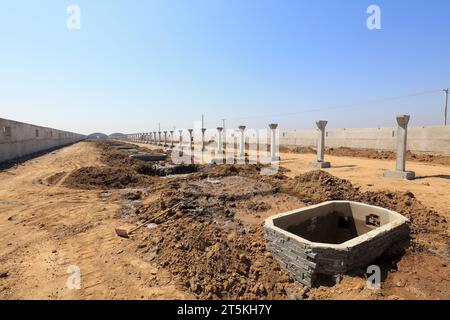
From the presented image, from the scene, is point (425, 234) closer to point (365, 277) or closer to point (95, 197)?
point (365, 277)

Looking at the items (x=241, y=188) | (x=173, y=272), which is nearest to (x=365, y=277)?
(x=173, y=272)

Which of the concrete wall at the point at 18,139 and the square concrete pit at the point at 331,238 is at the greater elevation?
the concrete wall at the point at 18,139

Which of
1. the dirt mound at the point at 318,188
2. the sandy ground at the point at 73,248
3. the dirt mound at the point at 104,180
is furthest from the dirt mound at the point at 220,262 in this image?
the dirt mound at the point at 104,180

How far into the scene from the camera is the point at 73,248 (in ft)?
14.2

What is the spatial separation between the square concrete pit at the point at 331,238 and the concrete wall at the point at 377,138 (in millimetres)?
13854

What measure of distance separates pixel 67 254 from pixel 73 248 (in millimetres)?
222

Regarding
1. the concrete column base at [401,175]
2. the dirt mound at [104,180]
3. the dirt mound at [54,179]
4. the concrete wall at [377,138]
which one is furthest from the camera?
the concrete wall at [377,138]

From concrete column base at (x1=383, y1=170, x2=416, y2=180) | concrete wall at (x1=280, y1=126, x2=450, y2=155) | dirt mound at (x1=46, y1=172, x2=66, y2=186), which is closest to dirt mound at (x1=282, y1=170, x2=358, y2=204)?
concrete column base at (x1=383, y1=170, x2=416, y2=180)

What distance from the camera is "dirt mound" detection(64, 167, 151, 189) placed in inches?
372

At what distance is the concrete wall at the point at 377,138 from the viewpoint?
49.7 ft

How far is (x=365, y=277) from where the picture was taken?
10.6 feet

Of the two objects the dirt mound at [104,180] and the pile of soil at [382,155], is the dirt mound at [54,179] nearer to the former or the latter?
the dirt mound at [104,180]
